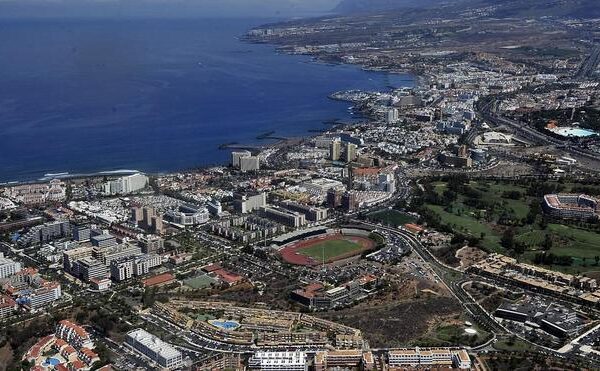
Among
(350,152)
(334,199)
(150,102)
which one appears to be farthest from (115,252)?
(150,102)

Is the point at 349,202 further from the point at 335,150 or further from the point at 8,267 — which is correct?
the point at 8,267

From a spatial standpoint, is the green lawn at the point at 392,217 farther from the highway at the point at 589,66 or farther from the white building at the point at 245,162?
the highway at the point at 589,66

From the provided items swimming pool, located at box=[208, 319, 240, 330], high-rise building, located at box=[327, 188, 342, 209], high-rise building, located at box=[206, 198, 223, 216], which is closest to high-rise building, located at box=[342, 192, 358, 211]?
high-rise building, located at box=[327, 188, 342, 209]

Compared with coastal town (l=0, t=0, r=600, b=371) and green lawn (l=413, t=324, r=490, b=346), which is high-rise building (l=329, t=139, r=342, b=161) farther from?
green lawn (l=413, t=324, r=490, b=346)

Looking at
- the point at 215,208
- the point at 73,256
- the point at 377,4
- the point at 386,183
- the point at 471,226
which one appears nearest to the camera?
the point at 73,256

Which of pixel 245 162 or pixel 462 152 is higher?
pixel 462 152

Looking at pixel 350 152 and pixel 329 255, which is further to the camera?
pixel 350 152

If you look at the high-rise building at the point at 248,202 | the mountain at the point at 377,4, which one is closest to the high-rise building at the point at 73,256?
the high-rise building at the point at 248,202
